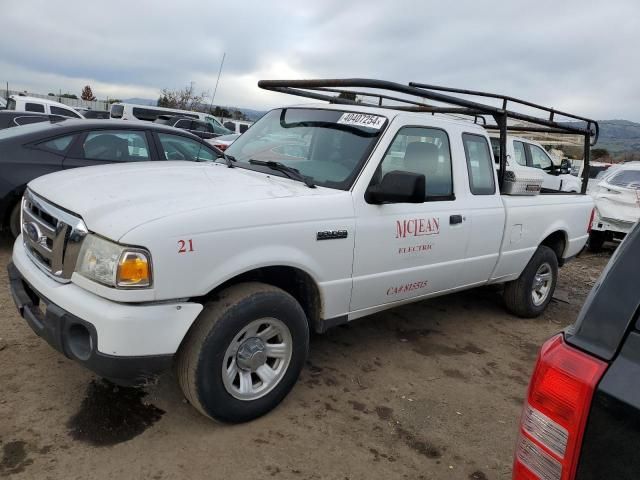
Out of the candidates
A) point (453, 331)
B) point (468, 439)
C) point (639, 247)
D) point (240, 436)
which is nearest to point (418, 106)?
point (453, 331)

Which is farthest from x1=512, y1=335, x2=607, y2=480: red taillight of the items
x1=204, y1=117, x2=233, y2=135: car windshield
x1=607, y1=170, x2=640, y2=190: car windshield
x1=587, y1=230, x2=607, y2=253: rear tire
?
x1=204, y1=117, x2=233, y2=135: car windshield

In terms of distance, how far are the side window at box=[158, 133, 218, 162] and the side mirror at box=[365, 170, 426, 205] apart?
351cm

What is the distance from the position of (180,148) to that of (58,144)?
1350 mm

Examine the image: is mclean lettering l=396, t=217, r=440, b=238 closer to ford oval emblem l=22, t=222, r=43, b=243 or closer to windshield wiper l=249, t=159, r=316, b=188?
windshield wiper l=249, t=159, r=316, b=188

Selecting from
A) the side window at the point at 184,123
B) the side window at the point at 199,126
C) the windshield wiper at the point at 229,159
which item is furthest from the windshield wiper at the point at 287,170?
the side window at the point at 199,126

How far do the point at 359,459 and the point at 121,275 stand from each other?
5.21ft

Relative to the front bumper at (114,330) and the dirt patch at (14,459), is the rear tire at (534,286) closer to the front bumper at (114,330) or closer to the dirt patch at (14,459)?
the front bumper at (114,330)

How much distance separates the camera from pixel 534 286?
5.43 m

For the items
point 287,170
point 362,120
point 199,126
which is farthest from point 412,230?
point 199,126

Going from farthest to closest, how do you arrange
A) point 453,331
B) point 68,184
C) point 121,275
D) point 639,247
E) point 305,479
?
point 453,331, point 68,184, point 305,479, point 121,275, point 639,247

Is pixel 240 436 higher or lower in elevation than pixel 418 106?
lower

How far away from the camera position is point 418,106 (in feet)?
17.9

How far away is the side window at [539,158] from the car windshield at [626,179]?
3.67 m

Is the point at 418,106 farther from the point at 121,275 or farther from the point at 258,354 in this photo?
the point at 121,275
